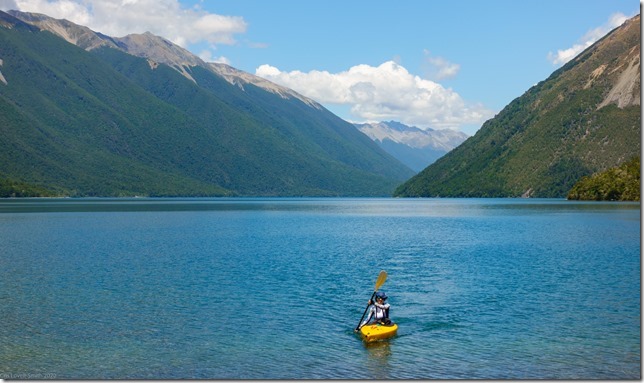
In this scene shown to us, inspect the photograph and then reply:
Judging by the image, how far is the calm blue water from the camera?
37.3 metres

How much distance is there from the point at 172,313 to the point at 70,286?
1774 cm

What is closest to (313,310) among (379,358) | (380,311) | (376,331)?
(380,311)

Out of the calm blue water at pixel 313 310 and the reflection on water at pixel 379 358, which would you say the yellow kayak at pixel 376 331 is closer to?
the reflection on water at pixel 379 358

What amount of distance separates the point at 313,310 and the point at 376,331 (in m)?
10.7

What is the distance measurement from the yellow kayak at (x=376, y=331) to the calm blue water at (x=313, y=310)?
3.60 feet

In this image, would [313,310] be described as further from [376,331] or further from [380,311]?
[376,331]

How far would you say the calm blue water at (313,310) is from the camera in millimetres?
37312

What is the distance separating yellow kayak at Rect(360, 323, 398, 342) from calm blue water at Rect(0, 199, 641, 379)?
110cm

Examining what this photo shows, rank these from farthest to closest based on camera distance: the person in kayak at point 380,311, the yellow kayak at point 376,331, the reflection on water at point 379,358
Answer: the person in kayak at point 380,311 < the yellow kayak at point 376,331 < the reflection on water at point 379,358

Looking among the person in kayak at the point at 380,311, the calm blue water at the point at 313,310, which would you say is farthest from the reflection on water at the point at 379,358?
the person in kayak at the point at 380,311

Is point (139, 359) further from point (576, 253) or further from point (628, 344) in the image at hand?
point (576, 253)

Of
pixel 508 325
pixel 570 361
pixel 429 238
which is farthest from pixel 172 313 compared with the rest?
pixel 429 238

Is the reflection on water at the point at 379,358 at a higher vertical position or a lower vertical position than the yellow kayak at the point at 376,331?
lower

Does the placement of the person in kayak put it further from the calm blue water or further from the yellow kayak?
the calm blue water
